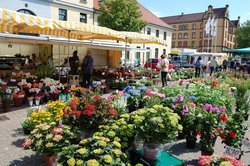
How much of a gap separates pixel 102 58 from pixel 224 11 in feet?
206

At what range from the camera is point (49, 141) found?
3660mm

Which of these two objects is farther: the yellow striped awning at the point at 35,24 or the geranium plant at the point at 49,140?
the yellow striped awning at the point at 35,24

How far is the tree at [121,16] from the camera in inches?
885

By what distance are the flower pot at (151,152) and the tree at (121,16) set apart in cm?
1980

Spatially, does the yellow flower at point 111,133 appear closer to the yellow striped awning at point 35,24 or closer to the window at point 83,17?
the yellow striped awning at point 35,24

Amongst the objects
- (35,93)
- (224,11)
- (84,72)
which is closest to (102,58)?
(84,72)

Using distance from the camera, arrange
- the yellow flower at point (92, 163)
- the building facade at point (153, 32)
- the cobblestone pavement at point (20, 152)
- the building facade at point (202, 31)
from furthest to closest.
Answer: the building facade at point (202, 31)
the building facade at point (153, 32)
the cobblestone pavement at point (20, 152)
the yellow flower at point (92, 163)

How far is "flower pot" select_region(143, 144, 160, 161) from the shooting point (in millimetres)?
3629

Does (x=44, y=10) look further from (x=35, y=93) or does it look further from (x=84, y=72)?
(x=35, y=93)

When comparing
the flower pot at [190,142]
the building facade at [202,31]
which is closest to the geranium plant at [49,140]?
the flower pot at [190,142]

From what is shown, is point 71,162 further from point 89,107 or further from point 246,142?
point 246,142

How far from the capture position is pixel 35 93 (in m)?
8.17

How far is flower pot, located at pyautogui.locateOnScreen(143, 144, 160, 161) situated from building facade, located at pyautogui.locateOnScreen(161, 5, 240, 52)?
71845 millimetres

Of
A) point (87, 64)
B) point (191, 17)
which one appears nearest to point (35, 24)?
point (87, 64)
